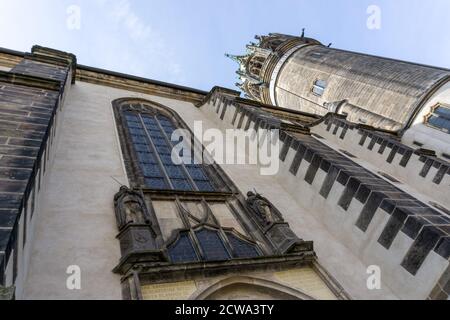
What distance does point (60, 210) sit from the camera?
19.0ft

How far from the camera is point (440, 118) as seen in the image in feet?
53.4

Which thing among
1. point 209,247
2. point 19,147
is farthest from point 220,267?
point 19,147

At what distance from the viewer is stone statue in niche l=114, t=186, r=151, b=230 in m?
5.80

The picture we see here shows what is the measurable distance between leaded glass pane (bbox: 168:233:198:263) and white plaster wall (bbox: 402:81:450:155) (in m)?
13.4

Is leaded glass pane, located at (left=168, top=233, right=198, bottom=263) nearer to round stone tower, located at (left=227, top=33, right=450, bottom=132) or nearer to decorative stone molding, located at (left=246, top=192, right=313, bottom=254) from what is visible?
decorative stone molding, located at (left=246, top=192, right=313, bottom=254)

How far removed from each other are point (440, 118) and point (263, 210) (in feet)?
43.6

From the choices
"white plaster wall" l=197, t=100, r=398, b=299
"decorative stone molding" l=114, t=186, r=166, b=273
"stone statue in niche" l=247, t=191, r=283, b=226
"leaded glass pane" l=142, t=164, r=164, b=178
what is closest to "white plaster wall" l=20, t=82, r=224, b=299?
"decorative stone molding" l=114, t=186, r=166, b=273

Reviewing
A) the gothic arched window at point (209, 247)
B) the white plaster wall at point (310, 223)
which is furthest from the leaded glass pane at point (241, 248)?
the white plaster wall at point (310, 223)

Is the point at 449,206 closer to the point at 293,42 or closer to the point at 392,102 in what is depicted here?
the point at 392,102

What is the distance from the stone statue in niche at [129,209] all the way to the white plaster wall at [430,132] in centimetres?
1404
